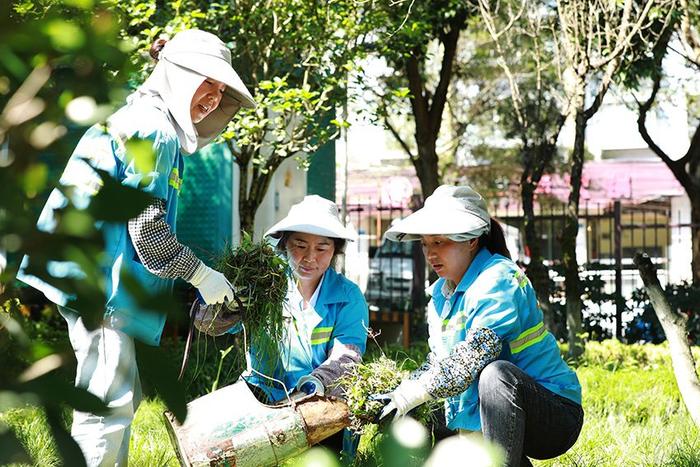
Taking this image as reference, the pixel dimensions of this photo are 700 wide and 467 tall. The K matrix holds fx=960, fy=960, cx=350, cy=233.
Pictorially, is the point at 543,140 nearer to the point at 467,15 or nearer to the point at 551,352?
the point at 467,15

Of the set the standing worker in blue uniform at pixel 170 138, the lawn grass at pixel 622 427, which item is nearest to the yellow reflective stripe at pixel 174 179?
the standing worker in blue uniform at pixel 170 138

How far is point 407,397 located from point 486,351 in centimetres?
31

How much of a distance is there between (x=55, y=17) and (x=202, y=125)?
278cm

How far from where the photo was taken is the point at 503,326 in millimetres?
3234

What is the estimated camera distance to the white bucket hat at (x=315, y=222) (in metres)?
3.81

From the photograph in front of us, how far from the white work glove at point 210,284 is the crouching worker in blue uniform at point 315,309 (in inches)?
17.2

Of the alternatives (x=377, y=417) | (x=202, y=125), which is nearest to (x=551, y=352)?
(x=377, y=417)

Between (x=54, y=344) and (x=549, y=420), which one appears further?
(x=549, y=420)

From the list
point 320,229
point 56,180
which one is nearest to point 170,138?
point 320,229

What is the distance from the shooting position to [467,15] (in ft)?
33.2

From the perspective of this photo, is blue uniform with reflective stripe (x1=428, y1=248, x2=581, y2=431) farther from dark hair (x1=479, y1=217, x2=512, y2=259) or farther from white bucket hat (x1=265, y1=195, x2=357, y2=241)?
white bucket hat (x1=265, y1=195, x2=357, y2=241)

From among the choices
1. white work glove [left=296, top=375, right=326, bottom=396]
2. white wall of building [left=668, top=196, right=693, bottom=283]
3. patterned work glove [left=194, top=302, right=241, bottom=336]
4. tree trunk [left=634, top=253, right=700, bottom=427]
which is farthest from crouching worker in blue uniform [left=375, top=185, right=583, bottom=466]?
white wall of building [left=668, top=196, right=693, bottom=283]

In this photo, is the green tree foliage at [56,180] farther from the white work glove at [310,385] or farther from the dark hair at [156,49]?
the dark hair at [156,49]

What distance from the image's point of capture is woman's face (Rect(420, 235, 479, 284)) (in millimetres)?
3523
